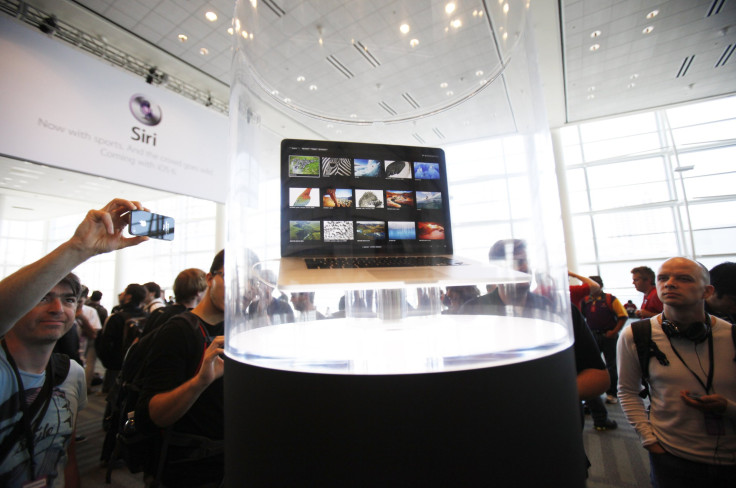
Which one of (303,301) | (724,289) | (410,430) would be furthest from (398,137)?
(724,289)

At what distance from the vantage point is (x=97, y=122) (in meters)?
4.59

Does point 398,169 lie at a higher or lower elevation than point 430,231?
higher

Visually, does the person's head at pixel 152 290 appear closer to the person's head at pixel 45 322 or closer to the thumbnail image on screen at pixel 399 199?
the person's head at pixel 45 322

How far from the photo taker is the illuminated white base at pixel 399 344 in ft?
1.98

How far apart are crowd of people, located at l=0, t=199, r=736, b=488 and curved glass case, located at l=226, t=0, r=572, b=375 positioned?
49mm

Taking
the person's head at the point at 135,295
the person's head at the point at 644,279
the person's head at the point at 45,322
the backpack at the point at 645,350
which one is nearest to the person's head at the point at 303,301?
the person's head at the point at 45,322

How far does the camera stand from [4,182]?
10609 millimetres

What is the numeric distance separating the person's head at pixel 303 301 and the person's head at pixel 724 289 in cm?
251

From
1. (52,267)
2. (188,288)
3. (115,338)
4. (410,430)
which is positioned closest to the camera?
(410,430)

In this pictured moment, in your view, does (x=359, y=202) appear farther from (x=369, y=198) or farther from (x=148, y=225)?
(x=148, y=225)

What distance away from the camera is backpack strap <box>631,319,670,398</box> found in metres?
1.57

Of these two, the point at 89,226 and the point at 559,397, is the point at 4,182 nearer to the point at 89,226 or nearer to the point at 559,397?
the point at 89,226

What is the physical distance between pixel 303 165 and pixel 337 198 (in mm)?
141

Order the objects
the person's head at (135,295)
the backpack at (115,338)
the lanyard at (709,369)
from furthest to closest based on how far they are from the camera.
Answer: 1. the person's head at (135,295)
2. the backpack at (115,338)
3. the lanyard at (709,369)
